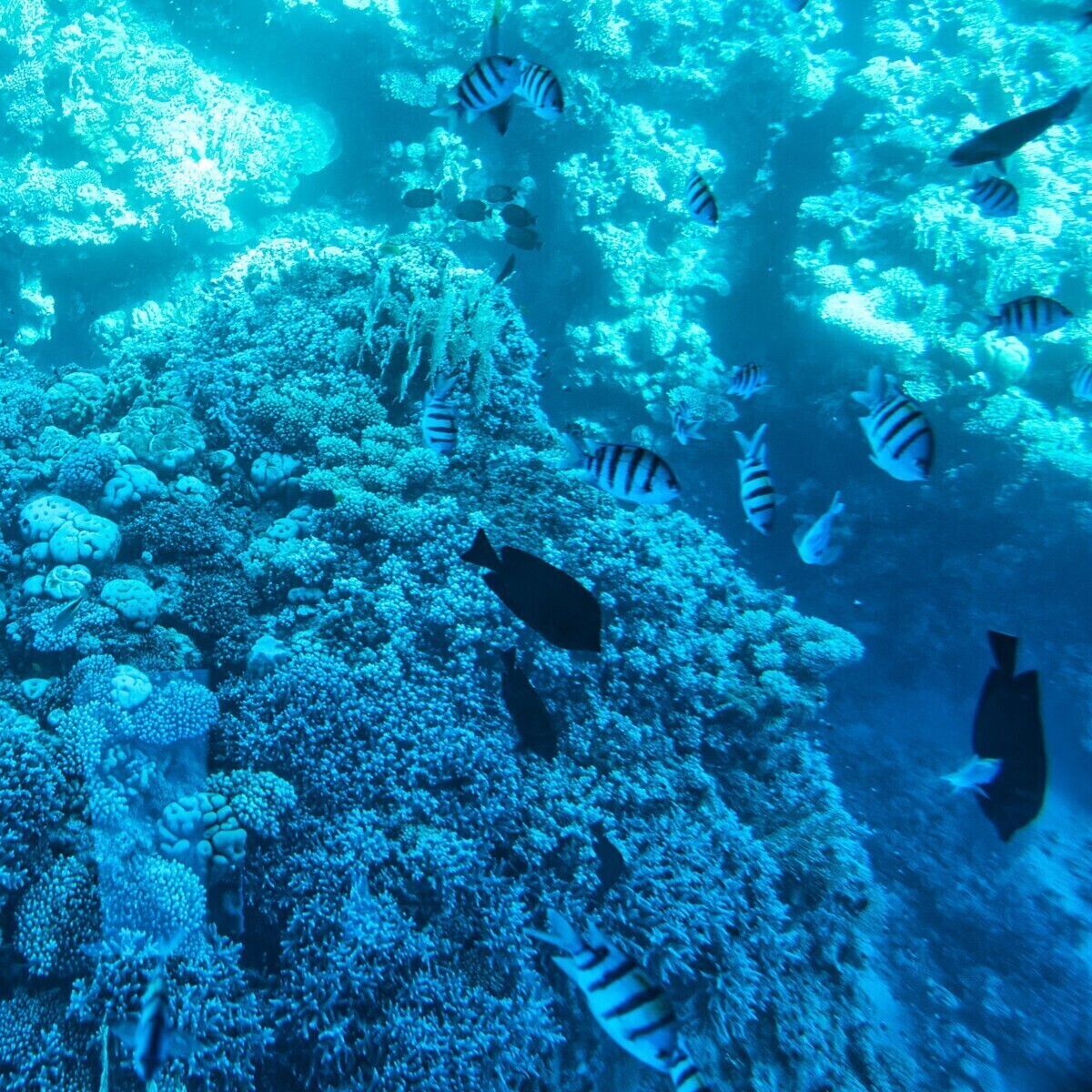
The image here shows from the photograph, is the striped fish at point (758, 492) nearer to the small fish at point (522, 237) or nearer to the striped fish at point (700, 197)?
the striped fish at point (700, 197)

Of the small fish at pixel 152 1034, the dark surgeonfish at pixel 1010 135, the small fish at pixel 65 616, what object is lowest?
the small fish at pixel 152 1034

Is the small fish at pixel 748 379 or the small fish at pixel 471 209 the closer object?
the small fish at pixel 748 379

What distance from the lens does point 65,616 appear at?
364 cm

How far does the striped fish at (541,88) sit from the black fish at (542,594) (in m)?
3.00

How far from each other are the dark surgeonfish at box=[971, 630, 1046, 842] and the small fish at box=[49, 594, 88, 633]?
171 inches

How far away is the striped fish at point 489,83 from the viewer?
3.33m

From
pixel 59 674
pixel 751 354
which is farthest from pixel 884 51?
pixel 59 674

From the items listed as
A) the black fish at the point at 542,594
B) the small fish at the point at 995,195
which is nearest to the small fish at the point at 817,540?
the black fish at the point at 542,594

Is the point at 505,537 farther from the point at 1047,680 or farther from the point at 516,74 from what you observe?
the point at 1047,680

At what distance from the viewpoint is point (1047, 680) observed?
31.7ft

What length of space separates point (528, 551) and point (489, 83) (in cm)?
251

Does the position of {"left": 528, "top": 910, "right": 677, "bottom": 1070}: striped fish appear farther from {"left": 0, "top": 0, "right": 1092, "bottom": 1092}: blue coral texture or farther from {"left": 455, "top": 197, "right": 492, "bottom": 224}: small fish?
{"left": 455, "top": 197, "right": 492, "bottom": 224}: small fish

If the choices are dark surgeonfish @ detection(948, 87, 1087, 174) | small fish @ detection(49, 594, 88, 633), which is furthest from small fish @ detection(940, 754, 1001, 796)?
small fish @ detection(49, 594, 88, 633)

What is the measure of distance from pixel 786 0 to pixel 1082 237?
883cm
